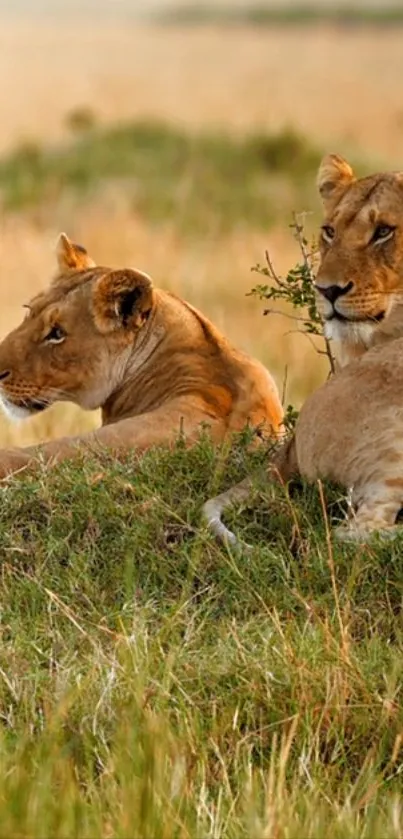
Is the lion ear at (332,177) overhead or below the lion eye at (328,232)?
overhead

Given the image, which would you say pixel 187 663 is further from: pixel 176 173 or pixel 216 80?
pixel 216 80

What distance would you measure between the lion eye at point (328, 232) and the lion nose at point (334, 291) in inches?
10.0

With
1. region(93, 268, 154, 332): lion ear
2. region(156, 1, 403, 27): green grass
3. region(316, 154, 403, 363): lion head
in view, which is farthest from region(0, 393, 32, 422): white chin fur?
region(156, 1, 403, 27): green grass

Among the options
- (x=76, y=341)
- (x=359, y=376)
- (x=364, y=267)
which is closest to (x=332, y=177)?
(x=364, y=267)

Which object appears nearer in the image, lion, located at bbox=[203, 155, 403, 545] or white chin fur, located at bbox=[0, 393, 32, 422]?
lion, located at bbox=[203, 155, 403, 545]

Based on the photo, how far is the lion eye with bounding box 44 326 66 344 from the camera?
5.53 meters

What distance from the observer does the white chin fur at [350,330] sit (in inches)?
195

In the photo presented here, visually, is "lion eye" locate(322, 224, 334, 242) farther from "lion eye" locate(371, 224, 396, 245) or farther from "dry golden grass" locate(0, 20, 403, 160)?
"dry golden grass" locate(0, 20, 403, 160)

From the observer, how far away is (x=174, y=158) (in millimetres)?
18172

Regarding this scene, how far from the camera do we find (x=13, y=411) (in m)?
5.52

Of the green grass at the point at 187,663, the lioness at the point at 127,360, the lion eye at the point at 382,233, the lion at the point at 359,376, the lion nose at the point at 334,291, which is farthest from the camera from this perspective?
the lioness at the point at 127,360

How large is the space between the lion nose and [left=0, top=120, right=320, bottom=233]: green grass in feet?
34.1

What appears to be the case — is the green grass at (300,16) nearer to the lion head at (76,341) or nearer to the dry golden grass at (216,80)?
the dry golden grass at (216,80)

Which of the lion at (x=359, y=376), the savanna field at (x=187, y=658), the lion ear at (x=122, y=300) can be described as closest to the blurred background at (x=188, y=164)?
the lion ear at (x=122, y=300)
